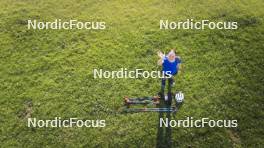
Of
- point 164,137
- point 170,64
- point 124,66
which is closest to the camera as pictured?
point 164,137

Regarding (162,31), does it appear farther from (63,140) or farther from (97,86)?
(63,140)

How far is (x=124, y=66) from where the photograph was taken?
1902 cm

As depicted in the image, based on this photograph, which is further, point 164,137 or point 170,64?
point 170,64

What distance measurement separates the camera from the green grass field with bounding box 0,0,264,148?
16.5 meters

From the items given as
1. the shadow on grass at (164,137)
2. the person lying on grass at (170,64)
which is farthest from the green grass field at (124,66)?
the person lying on grass at (170,64)

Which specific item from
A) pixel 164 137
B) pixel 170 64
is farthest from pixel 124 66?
pixel 164 137

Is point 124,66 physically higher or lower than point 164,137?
higher

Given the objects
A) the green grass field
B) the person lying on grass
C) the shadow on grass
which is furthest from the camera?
the person lying on grass

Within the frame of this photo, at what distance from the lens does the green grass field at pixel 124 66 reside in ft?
54.0

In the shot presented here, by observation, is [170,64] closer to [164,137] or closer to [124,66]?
[124,66]

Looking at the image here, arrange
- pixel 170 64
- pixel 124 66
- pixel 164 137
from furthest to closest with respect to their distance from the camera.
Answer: pixel 124 66 < pixel 170 64 < pixel 164 137

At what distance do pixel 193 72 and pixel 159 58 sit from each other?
1839 millimetres

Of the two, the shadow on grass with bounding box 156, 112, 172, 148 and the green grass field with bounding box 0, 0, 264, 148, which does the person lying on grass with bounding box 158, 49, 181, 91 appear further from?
the shadow on grass with bounding box 156, 112, 172, 148

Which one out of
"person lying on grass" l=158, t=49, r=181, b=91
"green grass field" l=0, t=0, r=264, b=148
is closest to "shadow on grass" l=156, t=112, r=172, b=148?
"green grass field" l=0, t=0, r=264, b=148
